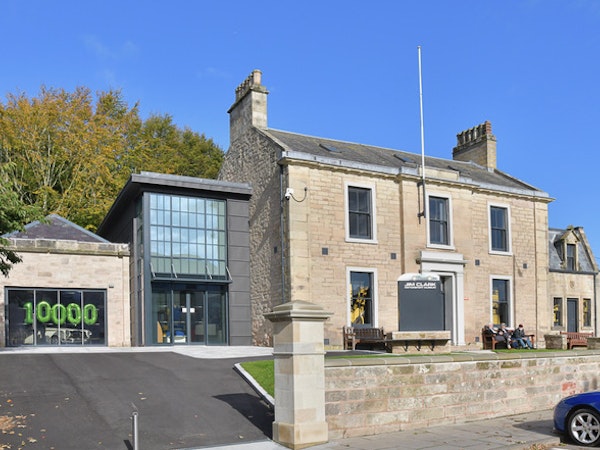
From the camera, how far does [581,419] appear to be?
11.3 m

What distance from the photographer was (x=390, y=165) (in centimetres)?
2666

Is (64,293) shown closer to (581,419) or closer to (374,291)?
(374,291)

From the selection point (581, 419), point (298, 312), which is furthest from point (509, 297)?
point (298, 312)

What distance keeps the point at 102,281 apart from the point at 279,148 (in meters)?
9.05

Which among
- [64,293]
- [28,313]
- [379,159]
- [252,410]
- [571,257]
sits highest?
[379,159]

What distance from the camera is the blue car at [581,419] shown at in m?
11.1

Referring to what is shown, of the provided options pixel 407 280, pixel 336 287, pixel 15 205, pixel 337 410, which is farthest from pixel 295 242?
pixel 337 410

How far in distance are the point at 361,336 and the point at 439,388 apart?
9926mm

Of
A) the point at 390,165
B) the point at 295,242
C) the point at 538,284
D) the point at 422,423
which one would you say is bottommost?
the point at 422,423

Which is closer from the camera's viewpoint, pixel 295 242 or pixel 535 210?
pixel 295 242

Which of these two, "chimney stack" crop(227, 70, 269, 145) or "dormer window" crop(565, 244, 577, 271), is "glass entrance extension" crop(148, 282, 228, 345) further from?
"dormer window" crop(565, 244, 577, 271)

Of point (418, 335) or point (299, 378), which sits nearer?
point (299, 378)

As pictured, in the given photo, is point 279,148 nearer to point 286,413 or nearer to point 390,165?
point 390,165

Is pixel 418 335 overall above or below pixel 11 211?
below
